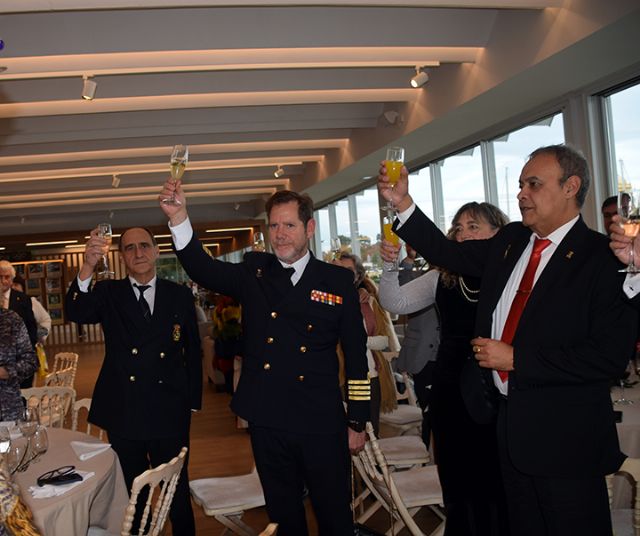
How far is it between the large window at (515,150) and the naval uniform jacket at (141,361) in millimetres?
4486

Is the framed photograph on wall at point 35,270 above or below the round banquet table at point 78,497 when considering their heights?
above

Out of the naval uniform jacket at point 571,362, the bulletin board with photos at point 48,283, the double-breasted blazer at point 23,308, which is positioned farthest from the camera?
the bulletin board with photos at point 48,283

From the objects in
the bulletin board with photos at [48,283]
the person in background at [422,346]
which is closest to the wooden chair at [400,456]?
the person in background at [422,346]

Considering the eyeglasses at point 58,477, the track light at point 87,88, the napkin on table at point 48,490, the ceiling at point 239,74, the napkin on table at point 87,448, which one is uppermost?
the ceiling at point 239,74

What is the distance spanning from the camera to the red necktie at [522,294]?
2.29 m

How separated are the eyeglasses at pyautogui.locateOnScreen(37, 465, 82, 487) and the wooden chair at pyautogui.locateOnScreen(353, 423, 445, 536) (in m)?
Result: 1.22

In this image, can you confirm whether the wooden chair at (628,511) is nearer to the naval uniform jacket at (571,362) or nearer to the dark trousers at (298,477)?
the naval uniform jacket at (571,362)

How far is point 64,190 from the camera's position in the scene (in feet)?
38.3

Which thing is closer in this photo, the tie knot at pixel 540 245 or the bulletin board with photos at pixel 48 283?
the tie knot at pixel 540 245

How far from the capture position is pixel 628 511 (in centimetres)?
302

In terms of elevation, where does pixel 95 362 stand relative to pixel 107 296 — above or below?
below

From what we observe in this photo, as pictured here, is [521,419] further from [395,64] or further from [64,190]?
[64,190]

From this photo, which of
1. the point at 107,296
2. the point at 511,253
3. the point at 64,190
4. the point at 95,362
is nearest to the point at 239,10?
the point at 107,296

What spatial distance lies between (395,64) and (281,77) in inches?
46.6
